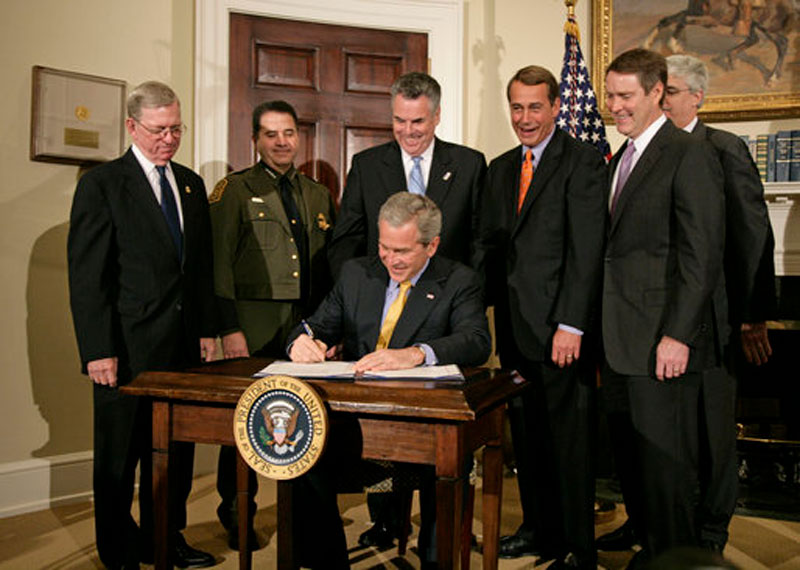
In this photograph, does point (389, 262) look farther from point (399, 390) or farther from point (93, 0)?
point (93, 0)

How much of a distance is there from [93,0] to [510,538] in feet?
11.0

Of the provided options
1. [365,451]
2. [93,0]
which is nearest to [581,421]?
[365,451]

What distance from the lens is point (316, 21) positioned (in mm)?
5000

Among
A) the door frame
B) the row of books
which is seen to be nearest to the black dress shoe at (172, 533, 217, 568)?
the door frame

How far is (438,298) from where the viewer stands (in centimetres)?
265

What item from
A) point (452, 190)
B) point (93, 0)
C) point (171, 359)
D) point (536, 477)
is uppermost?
point (93, 0)

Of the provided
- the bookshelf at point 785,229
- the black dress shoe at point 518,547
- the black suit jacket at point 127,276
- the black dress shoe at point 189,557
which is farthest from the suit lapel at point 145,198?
the bookshelf at point 785,229

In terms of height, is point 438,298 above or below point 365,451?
above

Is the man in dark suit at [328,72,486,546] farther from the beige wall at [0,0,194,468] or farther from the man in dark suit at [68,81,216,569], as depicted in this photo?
the beige wall at [0,0,194,468]

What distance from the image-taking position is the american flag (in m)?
4.50

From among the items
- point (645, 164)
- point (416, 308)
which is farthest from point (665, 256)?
point (416, 308)

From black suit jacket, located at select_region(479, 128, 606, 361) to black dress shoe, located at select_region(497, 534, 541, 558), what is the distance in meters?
0.79

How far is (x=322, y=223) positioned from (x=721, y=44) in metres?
2.92

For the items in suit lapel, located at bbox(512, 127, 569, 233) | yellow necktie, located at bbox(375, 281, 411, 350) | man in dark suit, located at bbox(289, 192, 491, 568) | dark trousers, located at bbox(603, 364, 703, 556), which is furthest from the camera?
suit lapel, located at bbox(512, 127, 569, 233)
